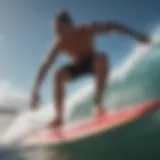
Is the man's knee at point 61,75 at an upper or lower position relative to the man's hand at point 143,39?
lower

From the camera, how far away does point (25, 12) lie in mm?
1594

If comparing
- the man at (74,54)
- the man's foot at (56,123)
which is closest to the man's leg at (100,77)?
the man at (74,54)

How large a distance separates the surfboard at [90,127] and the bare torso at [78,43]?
196 mm

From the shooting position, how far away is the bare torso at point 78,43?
5.04 ft

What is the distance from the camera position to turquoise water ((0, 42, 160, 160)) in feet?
4.80

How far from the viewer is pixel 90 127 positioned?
1.50 m

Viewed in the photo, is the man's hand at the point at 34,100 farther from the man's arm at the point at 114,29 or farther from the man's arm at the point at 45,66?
the man's arm at the point at 114,29

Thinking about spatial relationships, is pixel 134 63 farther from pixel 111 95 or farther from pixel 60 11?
pixel 60 11

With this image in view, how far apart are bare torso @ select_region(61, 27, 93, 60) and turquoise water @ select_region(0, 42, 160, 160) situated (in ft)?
0.41

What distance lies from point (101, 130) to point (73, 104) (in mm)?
123

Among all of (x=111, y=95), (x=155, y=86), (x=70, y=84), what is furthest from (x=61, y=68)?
(x=155, y=86)

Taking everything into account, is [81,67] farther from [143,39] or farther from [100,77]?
[143,39]

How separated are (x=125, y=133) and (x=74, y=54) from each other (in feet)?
0.93

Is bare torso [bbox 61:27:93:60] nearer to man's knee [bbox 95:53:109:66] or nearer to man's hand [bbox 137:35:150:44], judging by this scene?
man's knee [bbox 95:53:109:66]
